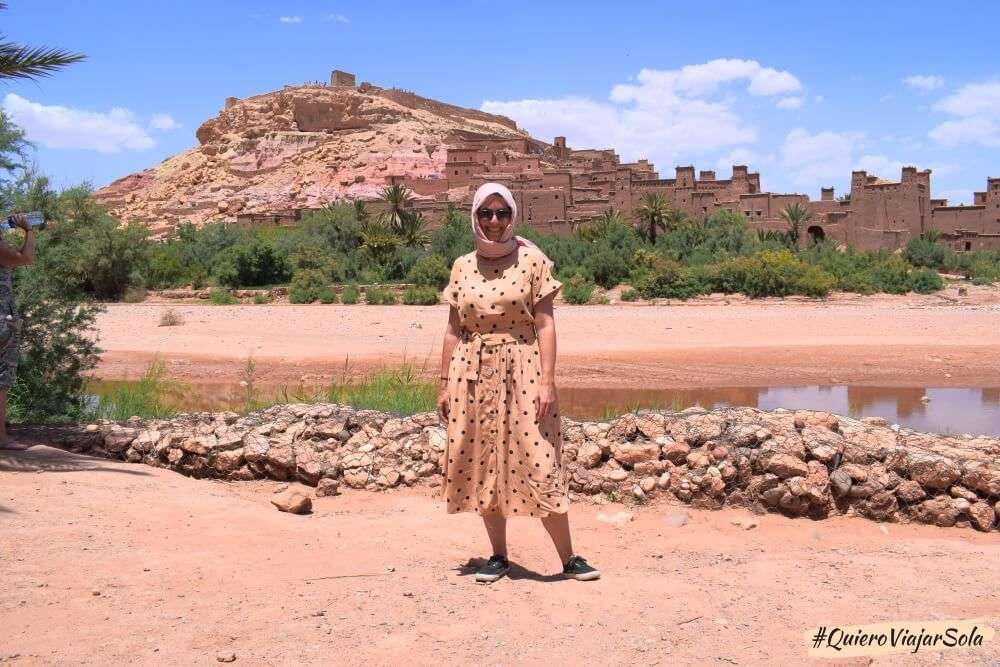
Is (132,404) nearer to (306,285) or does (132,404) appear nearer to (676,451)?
(676,451)

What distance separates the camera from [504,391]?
3.80 metres

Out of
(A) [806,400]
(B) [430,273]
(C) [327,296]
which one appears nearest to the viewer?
(A) [806,400]

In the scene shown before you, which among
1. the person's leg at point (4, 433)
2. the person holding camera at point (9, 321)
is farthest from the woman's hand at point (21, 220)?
the person's leg at point (4, 433)

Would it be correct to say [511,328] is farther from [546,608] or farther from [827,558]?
[827,558]

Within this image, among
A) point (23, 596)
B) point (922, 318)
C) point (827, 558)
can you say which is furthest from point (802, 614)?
point (922, 318)

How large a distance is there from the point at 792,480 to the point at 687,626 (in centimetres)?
204

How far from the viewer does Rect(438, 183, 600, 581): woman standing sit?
378 centimetres

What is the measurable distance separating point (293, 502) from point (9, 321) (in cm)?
209

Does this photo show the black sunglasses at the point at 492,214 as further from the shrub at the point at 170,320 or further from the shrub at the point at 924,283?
the shrub at the point at 924,283

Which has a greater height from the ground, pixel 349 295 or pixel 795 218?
pixel 795 218

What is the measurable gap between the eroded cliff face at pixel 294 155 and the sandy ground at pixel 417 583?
56.1 metres

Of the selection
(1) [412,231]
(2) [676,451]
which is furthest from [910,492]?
(1) [412,231]

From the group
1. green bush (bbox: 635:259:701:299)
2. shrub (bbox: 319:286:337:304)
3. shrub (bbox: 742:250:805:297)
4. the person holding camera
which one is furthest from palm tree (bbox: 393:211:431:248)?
the person holding camera

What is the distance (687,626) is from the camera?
332 centimetres
